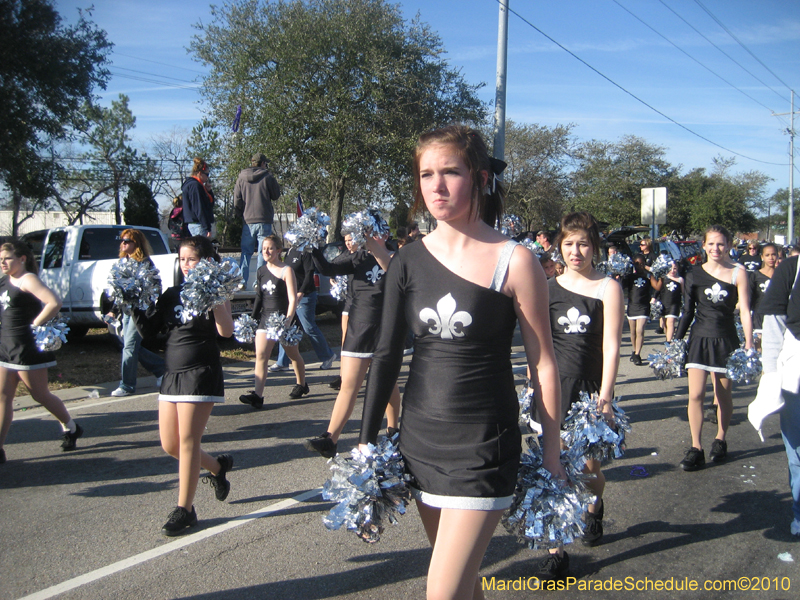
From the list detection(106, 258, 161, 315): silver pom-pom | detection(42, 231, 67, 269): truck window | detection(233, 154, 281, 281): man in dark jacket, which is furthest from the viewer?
detection(42, 231, 67, 269): truck window

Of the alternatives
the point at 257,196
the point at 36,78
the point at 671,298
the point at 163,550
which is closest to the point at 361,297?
the point at 163,550

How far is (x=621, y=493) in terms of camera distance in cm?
478

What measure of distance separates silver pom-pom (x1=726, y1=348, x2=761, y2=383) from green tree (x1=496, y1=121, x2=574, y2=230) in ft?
117

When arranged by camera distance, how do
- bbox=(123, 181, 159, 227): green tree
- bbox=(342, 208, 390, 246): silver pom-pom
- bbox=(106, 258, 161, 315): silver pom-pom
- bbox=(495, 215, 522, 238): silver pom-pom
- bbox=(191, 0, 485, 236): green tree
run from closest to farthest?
bbox=(106, 258, 161, 315): silver pom-pom < bbox=(342, 208, 390, 246): silver pom-pom < bbox=(495, 215, 522, 238): silver pom-pom < bbox=(191, 0, 485, 236): green tree < bbox=(123, 181, 159, 227): green tree

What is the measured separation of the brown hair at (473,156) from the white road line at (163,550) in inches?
111

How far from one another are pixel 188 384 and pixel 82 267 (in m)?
7.97

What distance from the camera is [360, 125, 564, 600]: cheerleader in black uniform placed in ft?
6.72

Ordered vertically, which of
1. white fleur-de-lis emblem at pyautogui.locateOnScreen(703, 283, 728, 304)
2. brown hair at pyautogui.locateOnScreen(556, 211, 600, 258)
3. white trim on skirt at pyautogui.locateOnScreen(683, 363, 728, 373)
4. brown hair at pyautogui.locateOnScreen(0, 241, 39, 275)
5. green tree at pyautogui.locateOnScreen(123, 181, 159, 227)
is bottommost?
white trim on skirt at pyautogui.locateOnScreen(683, 363, 728, 373)

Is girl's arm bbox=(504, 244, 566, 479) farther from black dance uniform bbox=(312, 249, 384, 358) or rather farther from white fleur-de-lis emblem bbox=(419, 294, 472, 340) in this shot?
black dance uniform bbox=(312, 249, 384, 358)

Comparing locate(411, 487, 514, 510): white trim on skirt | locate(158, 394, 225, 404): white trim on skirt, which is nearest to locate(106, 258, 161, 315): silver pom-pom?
locate(158, 394, 225, 404): white trim on skirt

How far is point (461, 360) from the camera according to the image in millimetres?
2113

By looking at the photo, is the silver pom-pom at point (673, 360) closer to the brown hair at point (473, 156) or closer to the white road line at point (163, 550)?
the white road line at point (163, 550)

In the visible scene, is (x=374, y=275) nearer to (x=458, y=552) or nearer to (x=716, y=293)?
(x=716, y=293)

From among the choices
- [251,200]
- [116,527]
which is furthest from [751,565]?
[251,200]
